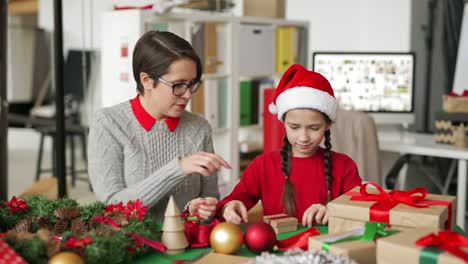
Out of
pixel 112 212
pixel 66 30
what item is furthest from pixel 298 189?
pixel 66 30

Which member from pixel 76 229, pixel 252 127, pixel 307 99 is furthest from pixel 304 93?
pixel 252 127

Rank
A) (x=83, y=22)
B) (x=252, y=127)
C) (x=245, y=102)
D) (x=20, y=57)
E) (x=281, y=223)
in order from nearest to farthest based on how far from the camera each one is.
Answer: (x=281, y=223) < (x=245, y=102) < (x=252, y=127) < (x=83, y=22) < (x=20, y=57)

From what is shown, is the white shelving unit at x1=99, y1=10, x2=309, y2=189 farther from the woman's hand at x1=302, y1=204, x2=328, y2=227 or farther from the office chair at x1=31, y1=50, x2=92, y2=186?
the woman's hand at x1=302, y1=204, x2=328, y2=227

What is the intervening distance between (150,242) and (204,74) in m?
2.85

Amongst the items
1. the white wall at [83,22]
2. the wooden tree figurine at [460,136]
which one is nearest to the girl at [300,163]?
the wooden tree figurine at [460,136]

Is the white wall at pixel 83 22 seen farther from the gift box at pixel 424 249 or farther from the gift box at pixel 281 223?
the gift box at pixel 424 249

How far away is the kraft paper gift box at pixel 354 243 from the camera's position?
1.23m

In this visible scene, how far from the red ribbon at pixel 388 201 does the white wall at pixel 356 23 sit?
3.67 meters

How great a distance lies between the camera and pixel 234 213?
164 centimetres

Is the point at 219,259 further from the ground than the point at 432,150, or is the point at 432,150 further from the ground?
the point at 219,259

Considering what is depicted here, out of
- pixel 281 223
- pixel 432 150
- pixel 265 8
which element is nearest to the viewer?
pixel 281 223

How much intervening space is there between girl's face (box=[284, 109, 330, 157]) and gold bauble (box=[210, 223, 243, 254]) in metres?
0.57

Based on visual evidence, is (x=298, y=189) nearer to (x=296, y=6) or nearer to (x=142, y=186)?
(x=142, y=186)

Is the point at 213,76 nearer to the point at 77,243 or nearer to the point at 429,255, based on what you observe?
the point at 77,243
